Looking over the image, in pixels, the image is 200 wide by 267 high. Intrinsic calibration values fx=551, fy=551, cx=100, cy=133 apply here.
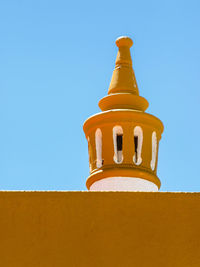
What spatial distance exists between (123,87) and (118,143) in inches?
59.9

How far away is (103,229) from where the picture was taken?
760 cm

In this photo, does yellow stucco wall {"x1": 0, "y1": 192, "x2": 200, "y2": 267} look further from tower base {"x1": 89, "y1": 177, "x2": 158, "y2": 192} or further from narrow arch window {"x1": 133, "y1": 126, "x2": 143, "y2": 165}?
narrow arch window {"x1": 133, "y1": 126, "x2": 143, "y2": 165}

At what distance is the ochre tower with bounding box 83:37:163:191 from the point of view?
11.5 m

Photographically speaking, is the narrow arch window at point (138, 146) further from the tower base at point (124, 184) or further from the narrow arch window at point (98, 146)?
the narrow arch window at point (98, 146)

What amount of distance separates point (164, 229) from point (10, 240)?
2123mm

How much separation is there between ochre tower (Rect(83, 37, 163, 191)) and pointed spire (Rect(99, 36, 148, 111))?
0.08 m

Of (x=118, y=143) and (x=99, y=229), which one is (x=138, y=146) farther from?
(x=99, y=229)

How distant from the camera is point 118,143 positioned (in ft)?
39.5

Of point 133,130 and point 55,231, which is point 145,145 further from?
point 55,231

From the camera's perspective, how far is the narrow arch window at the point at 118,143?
11.7 m

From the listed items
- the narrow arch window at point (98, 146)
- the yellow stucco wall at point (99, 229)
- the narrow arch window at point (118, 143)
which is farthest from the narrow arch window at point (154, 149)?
the yellow stucco wall at point (99, 229)

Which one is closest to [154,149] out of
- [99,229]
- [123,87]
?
[123,87]

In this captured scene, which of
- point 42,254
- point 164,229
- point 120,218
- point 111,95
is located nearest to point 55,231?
point 42,254

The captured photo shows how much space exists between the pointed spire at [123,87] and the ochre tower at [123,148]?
0.25 ft
